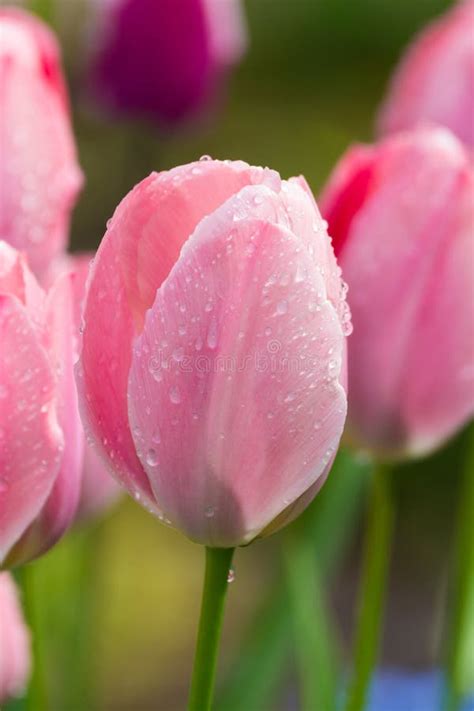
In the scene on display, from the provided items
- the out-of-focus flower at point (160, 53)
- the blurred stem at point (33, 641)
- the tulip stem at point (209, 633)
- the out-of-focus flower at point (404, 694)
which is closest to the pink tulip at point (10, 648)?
the blurred stem at point (33, 641)

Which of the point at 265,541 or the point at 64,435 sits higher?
the point at 64,435

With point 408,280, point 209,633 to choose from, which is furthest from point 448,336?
point 209,633

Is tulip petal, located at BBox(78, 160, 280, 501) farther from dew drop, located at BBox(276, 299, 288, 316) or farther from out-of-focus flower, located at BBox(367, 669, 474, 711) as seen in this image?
out-of-focus flower, located at BBox(367, 669, 474, 711)

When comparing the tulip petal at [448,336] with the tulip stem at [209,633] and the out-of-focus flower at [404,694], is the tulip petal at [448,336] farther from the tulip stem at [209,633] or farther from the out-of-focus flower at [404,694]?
the out-of-focus flower at [404,694]

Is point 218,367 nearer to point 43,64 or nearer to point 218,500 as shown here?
point 218,500

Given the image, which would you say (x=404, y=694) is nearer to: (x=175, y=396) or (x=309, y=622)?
(x=309, y=622)

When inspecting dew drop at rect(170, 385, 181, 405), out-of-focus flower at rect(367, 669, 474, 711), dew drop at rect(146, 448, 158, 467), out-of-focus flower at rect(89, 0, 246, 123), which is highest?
out-of-focus flower at rect(89, 0, 246, 123)

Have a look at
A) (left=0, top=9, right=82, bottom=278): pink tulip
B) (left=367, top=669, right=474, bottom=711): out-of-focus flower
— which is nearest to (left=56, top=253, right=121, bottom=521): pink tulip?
(left=0, top=9, right=82, bottom=278): pink tulip
